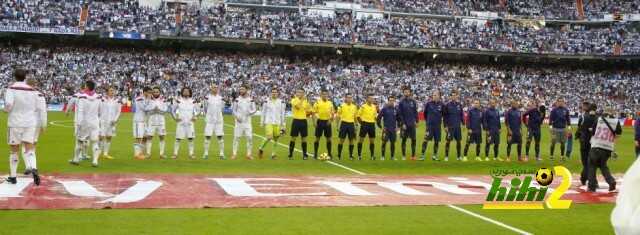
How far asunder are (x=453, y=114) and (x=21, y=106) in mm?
12267

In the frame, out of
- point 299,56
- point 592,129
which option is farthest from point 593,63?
point 592,129

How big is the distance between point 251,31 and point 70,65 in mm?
14932

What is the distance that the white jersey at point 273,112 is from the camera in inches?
710

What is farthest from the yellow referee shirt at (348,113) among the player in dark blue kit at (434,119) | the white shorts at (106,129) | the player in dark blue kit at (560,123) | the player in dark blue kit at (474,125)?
the player in dark blue kit at (560,123)

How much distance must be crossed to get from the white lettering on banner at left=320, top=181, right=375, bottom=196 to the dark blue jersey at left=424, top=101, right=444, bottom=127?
6.90 meters

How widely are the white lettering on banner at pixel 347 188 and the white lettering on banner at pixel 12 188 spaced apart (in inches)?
223

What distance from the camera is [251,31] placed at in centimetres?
5397

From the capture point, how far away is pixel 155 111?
17031mm

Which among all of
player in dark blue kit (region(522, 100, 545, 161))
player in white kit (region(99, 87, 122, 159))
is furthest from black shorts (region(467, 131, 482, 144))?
player in white kit (region(99, 87, 122, 159))

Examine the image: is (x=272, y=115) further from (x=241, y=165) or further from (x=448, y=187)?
(x=448, y=187)

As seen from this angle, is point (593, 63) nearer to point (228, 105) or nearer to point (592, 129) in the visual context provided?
point (228, 105)

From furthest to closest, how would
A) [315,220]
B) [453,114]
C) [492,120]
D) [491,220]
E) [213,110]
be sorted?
[492,120], [453,114], [213,110], [491,220], [315,220]

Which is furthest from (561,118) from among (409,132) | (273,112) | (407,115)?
(273,112)

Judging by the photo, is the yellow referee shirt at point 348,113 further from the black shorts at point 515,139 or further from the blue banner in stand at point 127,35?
the blue banner in stand at point 127,35
